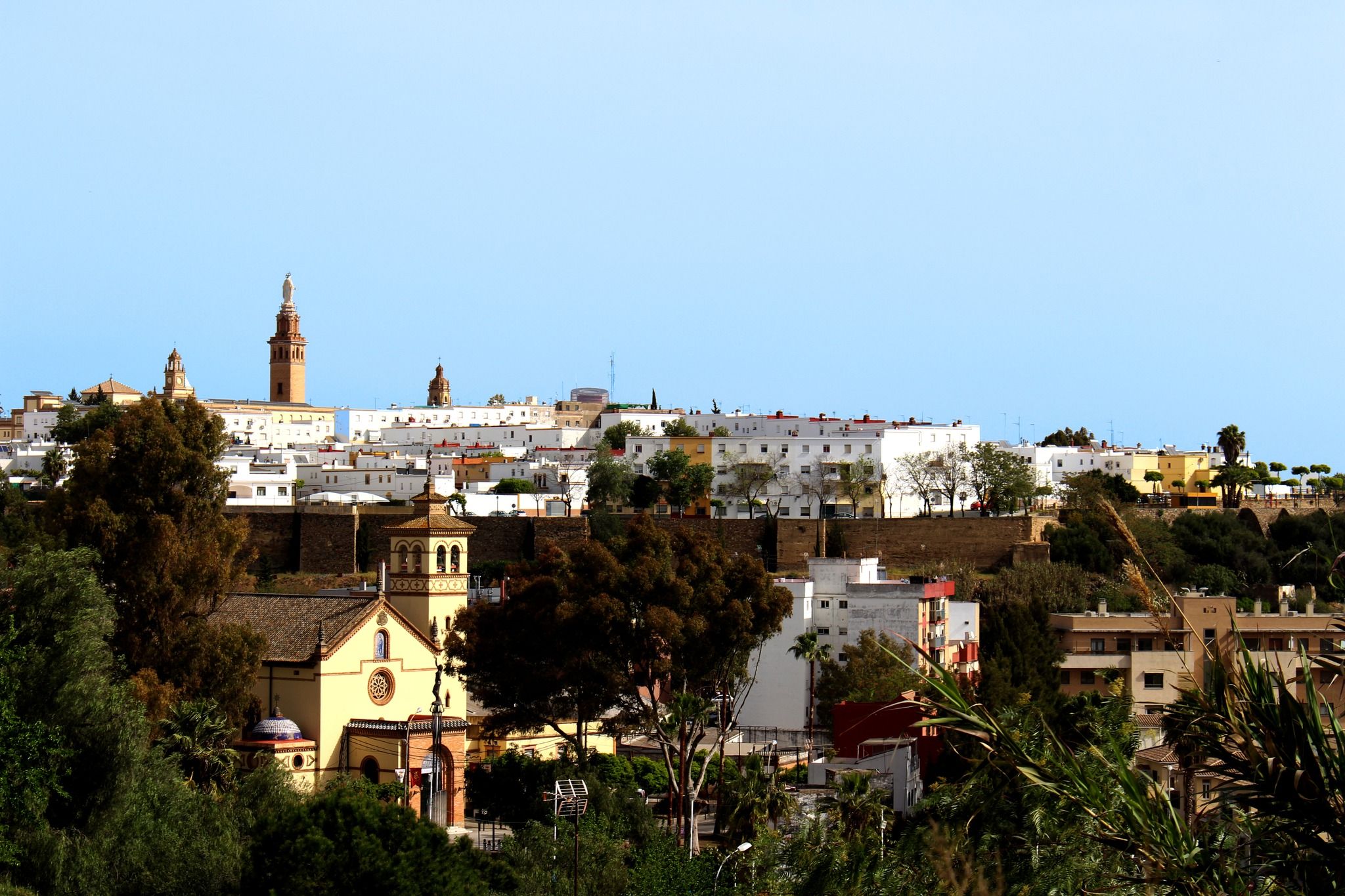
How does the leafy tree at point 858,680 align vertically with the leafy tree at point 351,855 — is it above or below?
above

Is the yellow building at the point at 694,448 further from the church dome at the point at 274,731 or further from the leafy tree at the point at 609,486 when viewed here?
the church dome at the point at 274,731

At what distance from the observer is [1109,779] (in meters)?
7.41

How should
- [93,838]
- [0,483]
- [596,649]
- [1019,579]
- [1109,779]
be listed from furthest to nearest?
[0,483], [1019,579], [596,649], [93,838], [1109,779]

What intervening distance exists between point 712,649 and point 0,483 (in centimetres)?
4977

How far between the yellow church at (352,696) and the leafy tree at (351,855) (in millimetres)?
7567

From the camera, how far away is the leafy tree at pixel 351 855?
16.8 metres

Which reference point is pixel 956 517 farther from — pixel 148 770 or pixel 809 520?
pixel 148 770

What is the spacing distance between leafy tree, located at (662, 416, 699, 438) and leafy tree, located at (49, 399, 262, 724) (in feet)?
173

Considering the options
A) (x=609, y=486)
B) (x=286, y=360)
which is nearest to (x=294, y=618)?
(x=609, y=486)

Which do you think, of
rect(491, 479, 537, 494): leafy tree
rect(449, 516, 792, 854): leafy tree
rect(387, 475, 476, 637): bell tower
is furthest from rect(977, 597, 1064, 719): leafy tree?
rect(491, 479, 537, 494): leafy tree

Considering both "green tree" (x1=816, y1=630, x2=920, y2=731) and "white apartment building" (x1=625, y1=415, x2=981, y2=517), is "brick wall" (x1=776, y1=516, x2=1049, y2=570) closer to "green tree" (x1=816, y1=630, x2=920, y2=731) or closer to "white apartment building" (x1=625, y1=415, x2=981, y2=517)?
"white apartment building" (x1=625, y1=415, x2=981, y2=517)

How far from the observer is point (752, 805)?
22.8 meters

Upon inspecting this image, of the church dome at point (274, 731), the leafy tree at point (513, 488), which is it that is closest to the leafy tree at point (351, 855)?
the church dome at point (274, 731)

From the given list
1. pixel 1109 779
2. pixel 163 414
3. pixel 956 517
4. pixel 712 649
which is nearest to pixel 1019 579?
pixel 956 517
